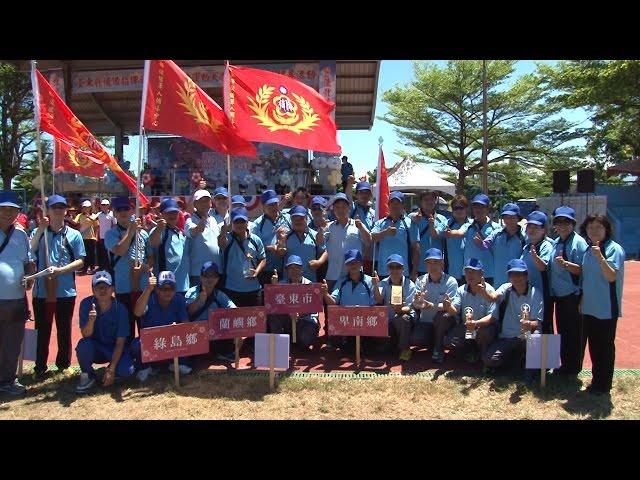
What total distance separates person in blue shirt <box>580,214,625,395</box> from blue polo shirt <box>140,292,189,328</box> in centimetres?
407

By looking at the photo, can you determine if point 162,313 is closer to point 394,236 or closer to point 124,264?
point 124,264

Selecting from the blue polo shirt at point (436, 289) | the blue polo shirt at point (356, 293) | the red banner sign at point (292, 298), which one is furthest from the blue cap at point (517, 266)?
the red banner sign at point (292, 298)

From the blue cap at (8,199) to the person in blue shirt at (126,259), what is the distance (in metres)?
0.91

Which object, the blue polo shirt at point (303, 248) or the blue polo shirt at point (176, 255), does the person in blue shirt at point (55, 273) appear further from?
the blue polo shirt at point (303, 248)

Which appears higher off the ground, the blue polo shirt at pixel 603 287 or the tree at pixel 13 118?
the tree at pixel 13 118

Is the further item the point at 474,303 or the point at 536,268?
→ the point at 474,303

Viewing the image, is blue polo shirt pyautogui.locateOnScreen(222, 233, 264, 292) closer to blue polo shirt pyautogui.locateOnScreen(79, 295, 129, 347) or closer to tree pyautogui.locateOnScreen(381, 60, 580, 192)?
blue polo shirt pyautogui.locateOnScreen(79, 295, 129, 347)

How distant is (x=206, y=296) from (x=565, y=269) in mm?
3822

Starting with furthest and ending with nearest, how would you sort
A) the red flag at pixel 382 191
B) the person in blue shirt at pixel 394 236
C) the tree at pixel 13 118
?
the tree at pixel 13 118
the red flag at pixel 382 191
the person in blue shirt at pixel 394 236

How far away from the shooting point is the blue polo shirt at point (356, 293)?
6320mm

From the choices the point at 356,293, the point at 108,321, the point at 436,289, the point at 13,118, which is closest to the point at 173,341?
the point at 108,321

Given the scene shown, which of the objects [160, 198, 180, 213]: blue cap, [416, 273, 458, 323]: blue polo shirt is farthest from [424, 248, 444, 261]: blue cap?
[160, 198, 180, 213]: blue cap

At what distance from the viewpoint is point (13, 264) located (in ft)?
17.0

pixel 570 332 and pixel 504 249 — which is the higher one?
pixel 504 249
